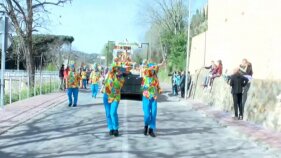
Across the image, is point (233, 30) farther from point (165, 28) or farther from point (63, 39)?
point (63, 39)

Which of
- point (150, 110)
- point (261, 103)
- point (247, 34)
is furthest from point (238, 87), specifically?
point (247, 34)

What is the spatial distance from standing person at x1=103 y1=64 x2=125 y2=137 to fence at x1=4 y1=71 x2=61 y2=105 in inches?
353

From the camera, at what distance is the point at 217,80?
72.0 feet

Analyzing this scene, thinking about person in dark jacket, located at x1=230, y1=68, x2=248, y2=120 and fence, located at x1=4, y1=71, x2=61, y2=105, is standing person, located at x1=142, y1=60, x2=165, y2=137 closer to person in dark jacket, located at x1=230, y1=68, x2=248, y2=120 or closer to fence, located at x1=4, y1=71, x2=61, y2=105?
person in dark jacket, located at x1=230, y1=68, x2=248, y2=120

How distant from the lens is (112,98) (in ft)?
36.6

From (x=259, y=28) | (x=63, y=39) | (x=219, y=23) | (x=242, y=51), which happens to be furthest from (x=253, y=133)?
(x=63, y=39)

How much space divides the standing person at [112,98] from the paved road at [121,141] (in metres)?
0.30

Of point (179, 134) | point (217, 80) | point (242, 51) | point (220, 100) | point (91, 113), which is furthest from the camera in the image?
point (242, 51)

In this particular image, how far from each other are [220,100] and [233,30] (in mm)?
6445

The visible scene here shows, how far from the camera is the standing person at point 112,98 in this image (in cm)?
1109

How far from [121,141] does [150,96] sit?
1.30 m

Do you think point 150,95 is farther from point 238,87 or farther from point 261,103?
point 238,87

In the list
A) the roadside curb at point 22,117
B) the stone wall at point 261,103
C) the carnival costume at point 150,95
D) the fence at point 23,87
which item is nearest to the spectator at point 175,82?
the fence at point 23,87

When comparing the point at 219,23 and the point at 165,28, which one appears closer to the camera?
the point at 219,23
